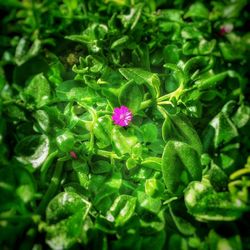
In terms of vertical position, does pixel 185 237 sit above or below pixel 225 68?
Answer: below

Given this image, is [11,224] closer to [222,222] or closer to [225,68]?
[222,222]

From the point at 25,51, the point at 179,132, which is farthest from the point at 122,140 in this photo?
the point at 25,51

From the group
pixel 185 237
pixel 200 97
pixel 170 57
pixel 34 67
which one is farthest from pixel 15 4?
pixel 185 237

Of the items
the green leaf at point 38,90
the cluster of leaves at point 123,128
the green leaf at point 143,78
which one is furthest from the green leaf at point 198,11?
the green leaf at point 38,90

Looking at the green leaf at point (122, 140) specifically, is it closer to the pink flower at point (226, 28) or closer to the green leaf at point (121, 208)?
the green leaf at point (121, 208)

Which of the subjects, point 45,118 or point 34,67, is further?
point 34,67

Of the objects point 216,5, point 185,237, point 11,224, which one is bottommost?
point 185,237

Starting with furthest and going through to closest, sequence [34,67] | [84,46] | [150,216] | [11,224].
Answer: [84,46] → [34,67] → [150,216] → [11,224]

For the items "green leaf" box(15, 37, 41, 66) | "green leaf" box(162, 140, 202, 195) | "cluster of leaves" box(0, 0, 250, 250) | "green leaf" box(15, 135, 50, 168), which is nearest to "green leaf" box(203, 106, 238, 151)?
"cluster of leaves" box(0, 0, 250, 250)

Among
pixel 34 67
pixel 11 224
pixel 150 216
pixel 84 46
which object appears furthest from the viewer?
pixel 84 46
